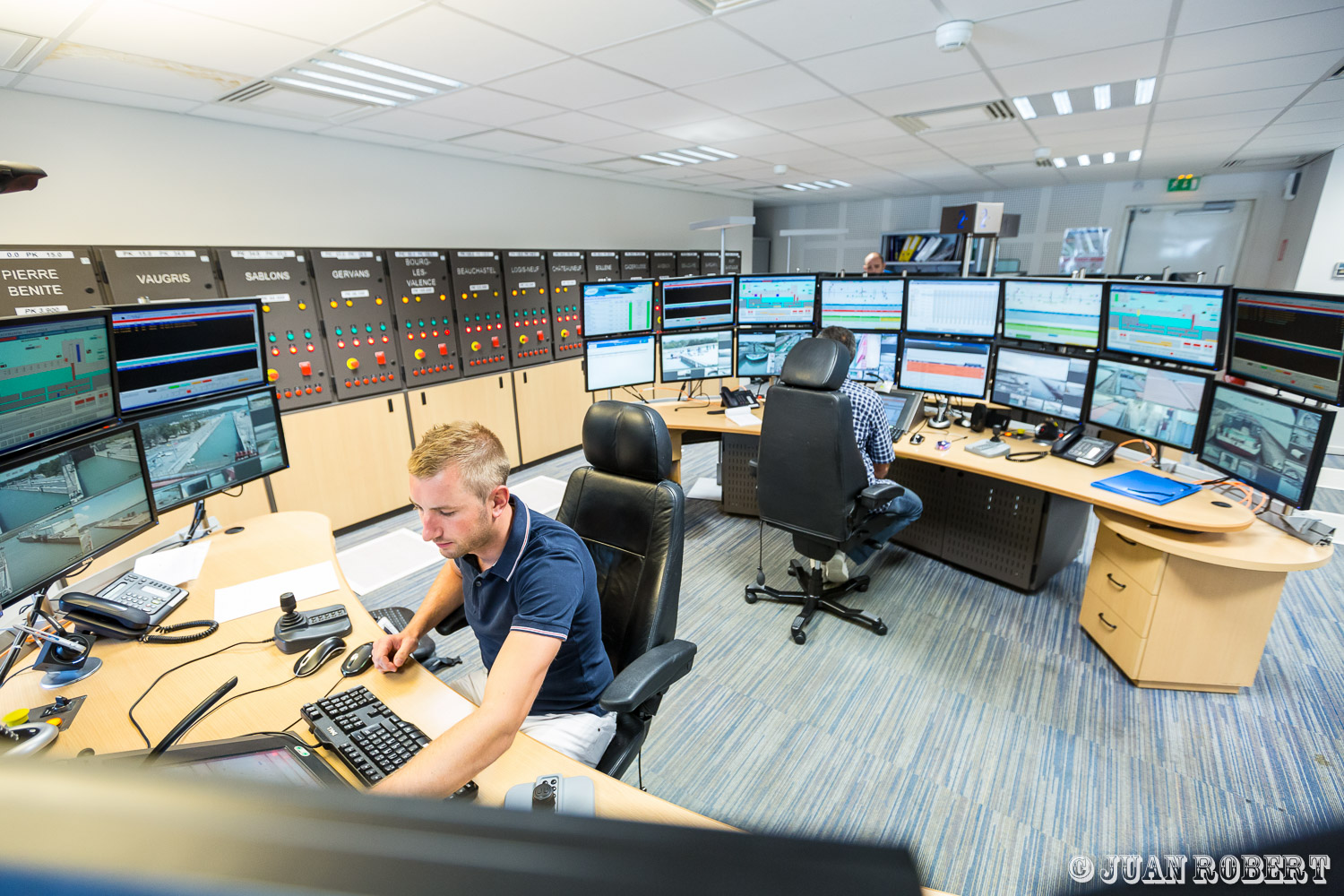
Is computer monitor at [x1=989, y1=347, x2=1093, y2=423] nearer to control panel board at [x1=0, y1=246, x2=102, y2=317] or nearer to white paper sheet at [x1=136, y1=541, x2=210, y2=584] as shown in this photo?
white paper sheet at [x1=136, y1=541, x2=210, y2=584]

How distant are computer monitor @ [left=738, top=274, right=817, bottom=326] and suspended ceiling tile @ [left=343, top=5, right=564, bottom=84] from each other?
1.61 metres

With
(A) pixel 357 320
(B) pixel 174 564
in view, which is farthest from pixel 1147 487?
(A) pixel 357 320

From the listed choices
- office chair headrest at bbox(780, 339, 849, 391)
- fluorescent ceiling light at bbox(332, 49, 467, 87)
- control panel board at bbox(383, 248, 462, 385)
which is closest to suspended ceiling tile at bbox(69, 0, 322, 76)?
fluorescent ceiling light at bbox(332, 49, 467, 87)

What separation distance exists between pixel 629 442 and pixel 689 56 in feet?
6.61

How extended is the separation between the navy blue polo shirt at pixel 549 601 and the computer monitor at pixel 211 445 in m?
1.10

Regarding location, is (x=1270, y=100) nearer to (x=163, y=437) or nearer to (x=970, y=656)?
(x=970, y=656)

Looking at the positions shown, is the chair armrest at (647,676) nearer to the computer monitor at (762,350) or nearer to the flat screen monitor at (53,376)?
the flat screen monitor at (53,376)

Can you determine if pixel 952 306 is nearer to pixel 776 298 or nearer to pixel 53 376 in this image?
pixel 776 298

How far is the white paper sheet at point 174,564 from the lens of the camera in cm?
174

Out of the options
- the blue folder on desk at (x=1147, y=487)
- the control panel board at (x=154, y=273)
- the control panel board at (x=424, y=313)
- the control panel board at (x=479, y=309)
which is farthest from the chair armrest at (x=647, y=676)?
the control panel board at (x=479, y=309)

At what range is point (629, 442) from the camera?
1.61 meters

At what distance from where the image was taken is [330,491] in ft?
11.7

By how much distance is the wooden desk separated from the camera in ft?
3.55

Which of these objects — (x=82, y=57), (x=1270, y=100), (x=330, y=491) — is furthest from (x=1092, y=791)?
(x=82, y=57)
